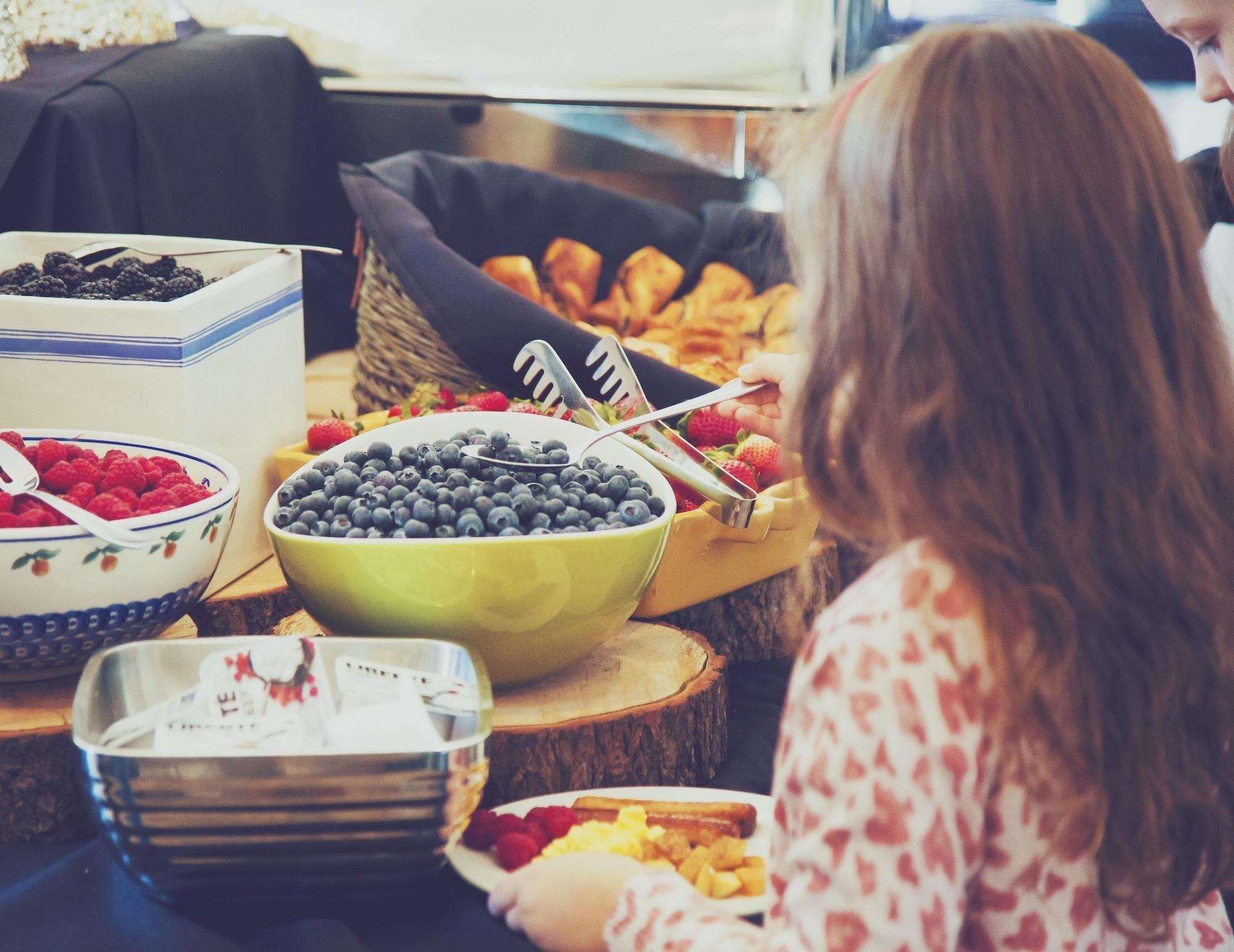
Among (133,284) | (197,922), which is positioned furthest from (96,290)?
(197,922)

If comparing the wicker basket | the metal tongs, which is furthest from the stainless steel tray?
the wicker basket

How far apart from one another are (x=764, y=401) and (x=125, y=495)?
530 millimetres

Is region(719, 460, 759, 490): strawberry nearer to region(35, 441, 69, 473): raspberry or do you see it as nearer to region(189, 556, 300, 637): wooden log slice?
region(189, 556, 300, 637): wooden log slice

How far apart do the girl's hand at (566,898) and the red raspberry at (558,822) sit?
78 mm

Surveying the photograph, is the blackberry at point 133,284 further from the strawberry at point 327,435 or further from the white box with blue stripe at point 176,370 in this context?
the strawberry at point 327,435

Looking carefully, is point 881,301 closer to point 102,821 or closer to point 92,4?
point 102,821

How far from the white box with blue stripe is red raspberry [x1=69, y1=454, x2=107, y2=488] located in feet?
0.39

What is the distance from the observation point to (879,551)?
26.7 inches

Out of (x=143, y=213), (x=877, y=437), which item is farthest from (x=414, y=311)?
(x=877, y=437)

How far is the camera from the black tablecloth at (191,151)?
4.59 ft

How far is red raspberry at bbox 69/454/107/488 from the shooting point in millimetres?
917

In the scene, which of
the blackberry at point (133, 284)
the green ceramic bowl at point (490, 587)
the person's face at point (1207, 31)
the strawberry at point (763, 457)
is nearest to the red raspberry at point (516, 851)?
the green ceramic bowl at point (490, 587)

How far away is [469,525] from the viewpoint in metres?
0.87

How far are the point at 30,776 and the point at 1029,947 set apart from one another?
66 cm
